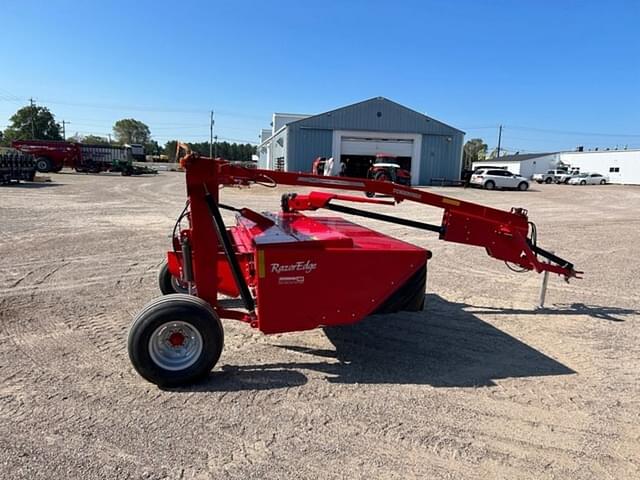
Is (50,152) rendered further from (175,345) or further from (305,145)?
(175,345)

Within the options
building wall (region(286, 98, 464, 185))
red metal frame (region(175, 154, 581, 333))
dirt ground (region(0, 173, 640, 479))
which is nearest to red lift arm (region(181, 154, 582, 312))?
red metal frame (region(175, 154, 581, 333))

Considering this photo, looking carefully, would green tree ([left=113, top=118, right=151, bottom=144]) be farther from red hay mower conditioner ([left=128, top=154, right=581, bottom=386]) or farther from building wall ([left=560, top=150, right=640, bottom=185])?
red hay mower conditioner ([left=128, top=154, right=581, bottom=386])

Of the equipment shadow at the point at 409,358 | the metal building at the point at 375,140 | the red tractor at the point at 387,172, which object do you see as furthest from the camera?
the metal building at the point at 375,140

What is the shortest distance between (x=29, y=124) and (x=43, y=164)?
6506cm

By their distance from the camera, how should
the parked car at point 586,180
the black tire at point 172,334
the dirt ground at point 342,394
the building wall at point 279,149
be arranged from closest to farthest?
Result: the dirt ground at point 342,394
the black tire at point 172,334
the building wall at point 279,149
the parked car at point 586,180

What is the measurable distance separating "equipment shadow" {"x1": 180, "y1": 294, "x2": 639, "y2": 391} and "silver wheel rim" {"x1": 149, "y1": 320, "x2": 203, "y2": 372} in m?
0.25

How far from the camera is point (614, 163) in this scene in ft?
199

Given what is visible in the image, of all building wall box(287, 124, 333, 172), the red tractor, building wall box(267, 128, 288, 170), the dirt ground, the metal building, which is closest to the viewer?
the dirt ground

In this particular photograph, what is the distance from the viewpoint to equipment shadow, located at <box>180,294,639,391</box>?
3.87 meters

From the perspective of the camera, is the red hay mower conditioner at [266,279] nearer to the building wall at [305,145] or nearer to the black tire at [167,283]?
the black tire at [167,283]

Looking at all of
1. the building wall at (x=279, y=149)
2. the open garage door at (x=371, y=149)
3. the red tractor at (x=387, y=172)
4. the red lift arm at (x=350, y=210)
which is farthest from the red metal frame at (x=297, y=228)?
the open garage door at (x=371, y=149)

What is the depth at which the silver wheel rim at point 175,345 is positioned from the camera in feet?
12.0

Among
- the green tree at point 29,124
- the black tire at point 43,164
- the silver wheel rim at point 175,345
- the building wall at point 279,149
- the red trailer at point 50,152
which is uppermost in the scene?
the green tree at point 29,124

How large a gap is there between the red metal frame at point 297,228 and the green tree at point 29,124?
3935 inches
